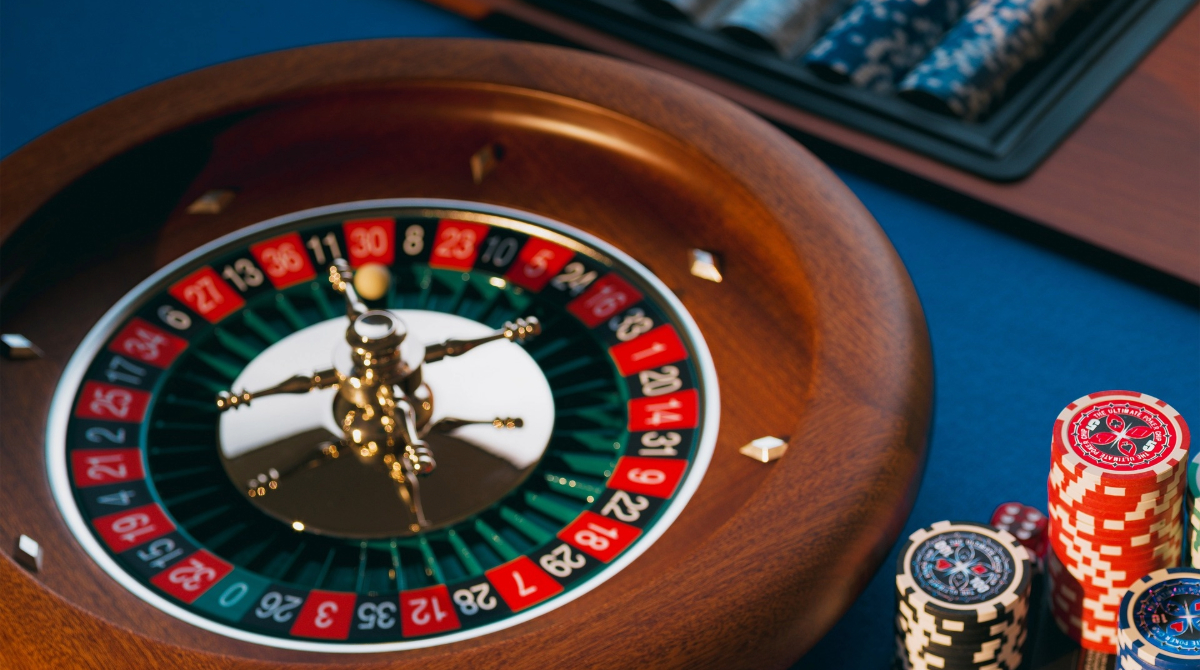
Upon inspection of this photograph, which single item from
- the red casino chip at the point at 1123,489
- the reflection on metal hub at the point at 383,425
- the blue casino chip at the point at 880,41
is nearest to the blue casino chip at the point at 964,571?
the red casino chip at the point at 1123,489

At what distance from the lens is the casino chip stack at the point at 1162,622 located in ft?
4.14

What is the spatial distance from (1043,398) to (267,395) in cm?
126

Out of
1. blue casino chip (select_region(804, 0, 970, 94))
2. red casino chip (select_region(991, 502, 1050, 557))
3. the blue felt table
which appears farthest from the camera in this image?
blue casino chip (select_region(804, 0, 970, 94))

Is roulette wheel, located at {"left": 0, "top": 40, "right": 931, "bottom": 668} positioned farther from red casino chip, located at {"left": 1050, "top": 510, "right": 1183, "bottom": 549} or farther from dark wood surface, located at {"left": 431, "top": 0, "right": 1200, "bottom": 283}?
dark wood surface, located at {"left": 431, "top": 0, "right": 1200, "bottom": 283}

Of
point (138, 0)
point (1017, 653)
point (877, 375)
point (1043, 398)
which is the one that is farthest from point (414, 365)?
point (138, 0)

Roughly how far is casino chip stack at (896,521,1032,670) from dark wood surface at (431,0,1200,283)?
3.43ft

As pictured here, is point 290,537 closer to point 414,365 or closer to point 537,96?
point 414,365

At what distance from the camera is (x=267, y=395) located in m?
1.89

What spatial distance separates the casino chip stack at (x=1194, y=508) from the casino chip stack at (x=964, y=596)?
19 cm

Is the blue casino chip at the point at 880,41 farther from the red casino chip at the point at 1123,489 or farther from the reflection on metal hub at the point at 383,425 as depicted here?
the red casino chip at the point at 1123,489

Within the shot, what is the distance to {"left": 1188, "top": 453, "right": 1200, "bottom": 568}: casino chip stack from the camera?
1438 millimetres

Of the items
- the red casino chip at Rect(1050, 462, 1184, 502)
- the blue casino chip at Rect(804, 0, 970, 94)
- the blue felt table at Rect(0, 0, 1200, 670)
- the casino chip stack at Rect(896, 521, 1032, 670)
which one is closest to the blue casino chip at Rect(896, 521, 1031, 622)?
the casino chip stack at Rect(896, 521, 1032, 670)

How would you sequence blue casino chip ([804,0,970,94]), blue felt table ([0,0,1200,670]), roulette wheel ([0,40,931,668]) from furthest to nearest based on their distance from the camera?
blue casino chip ([804,0,970,94]), blue felt table ([0,0,1200,670]), roulette wheel ([0,40,931,668])

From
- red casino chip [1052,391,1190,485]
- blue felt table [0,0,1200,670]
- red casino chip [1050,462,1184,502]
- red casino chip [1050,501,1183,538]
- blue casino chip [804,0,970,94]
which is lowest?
blue felt table [0,0,1200,670]
